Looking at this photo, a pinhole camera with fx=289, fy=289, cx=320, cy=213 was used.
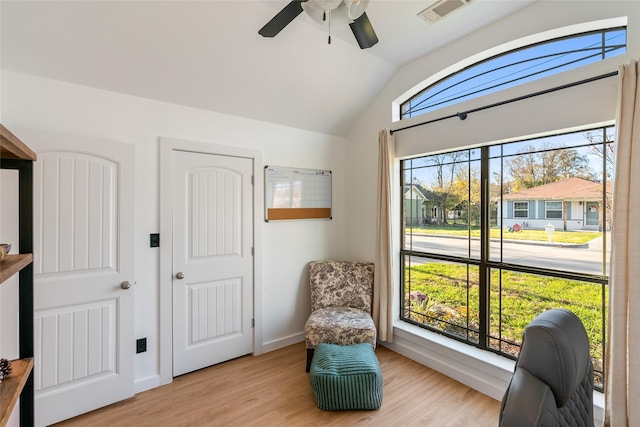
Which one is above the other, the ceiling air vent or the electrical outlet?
the ceiling air vent

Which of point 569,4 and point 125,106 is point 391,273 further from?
point 125,106

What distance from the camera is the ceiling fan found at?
1.50 meters

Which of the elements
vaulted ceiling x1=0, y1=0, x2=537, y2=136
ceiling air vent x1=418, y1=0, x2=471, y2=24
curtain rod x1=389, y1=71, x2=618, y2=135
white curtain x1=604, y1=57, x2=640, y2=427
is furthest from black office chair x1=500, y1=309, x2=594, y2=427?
vaulted ceiling x1=0, y1=0, x2=537, y2=136

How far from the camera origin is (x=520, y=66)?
232cm

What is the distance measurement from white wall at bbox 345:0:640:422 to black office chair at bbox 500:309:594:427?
1529mm

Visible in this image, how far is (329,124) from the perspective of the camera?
335 cm

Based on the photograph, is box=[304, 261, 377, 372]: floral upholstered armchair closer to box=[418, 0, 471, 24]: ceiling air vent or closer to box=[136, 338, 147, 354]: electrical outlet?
box=[136, 338, 147, 354]: electrical outlet

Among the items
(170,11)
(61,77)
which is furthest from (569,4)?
(61,77)

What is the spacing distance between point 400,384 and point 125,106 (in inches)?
125

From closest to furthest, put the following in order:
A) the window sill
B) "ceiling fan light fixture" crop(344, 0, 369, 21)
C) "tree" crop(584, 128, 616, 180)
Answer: "ceiling fan light fixture" crop(344, 0, 369, 21) < "tree" crop(584, 128, 616, 180) < the window sill

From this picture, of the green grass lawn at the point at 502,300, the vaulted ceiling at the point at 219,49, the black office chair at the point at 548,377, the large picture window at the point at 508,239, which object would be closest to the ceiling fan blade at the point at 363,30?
the vaulted ceiling at the point at 219,49

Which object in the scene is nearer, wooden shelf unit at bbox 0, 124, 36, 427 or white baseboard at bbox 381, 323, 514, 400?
wooden shelf unit at bbox 0, 124, 36, 427

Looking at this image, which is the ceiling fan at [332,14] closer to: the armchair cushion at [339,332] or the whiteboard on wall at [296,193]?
the whiteboard on wall at [296,193]

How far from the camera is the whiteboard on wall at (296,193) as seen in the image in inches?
120
